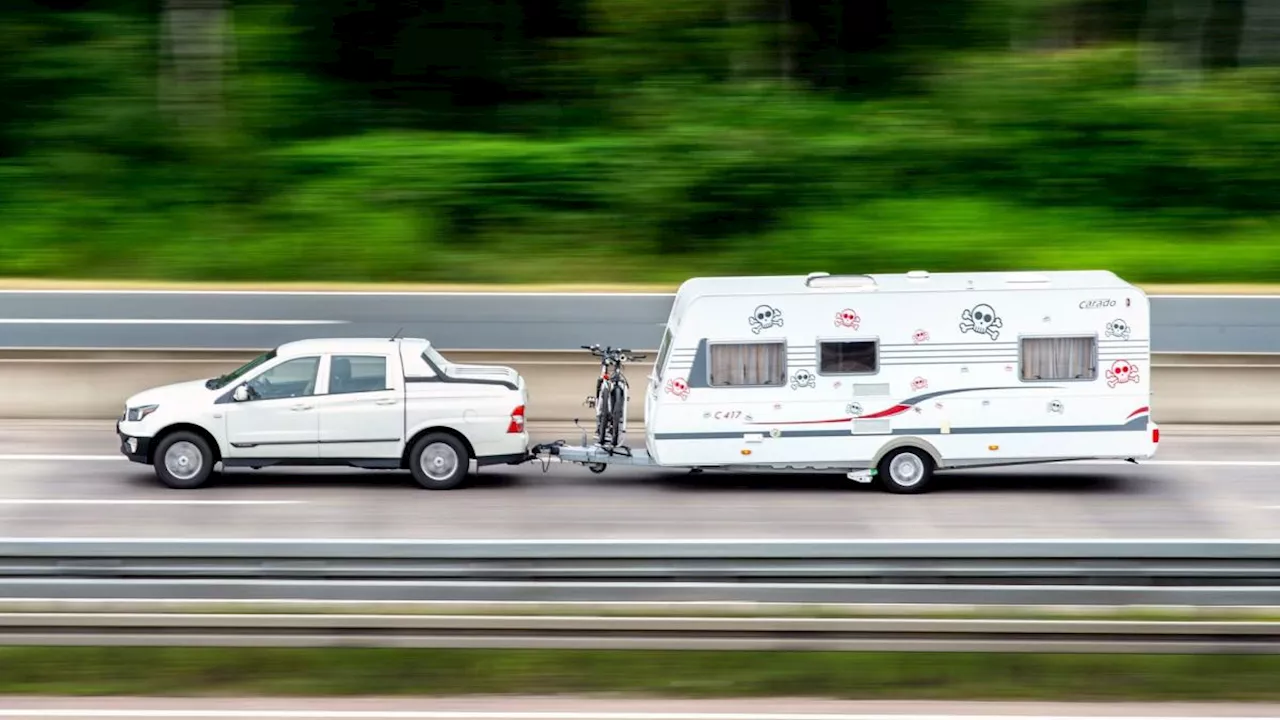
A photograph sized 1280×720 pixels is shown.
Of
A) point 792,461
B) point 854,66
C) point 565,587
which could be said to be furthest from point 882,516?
point 854,66

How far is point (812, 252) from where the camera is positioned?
77.1 ft

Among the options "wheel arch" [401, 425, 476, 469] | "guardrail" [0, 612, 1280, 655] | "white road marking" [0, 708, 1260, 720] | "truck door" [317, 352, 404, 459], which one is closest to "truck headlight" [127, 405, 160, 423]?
"truck door" [317, 352, 404, 459]

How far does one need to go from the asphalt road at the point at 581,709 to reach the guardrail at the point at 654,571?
93 cm

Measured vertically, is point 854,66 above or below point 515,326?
above

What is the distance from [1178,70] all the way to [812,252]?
8.48 m

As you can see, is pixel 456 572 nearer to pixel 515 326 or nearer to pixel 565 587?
pixel 565 587

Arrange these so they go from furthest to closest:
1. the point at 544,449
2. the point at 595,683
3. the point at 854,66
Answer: the point at 854,66 → the point at 544,449 → the point at 595,683

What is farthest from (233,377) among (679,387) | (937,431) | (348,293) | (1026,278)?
(1026,278)

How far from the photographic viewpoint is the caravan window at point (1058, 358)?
1579 cm

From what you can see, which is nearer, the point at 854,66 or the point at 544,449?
the point at 544,449

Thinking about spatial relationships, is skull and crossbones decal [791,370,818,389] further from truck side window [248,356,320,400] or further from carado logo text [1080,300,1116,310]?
truck side window [248,356,320,400]

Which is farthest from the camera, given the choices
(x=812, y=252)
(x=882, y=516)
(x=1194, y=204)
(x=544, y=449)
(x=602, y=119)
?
(x=602, y=119)

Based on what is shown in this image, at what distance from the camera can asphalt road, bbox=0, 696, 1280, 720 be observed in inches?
399

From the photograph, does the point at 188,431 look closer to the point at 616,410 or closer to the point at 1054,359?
the point at 616,410
